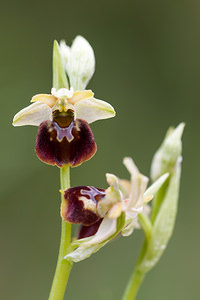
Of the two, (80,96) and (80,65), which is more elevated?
(80,65)

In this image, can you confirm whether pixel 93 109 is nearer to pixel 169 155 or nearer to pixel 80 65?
pixel 80 65

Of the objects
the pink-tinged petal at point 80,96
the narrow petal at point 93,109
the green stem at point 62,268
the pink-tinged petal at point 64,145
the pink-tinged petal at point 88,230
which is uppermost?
the pink-tinged petal at point 80,96

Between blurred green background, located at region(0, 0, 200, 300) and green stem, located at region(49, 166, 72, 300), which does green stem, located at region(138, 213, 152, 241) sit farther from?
blurred green background, located at region(0, 0, 200, 300)

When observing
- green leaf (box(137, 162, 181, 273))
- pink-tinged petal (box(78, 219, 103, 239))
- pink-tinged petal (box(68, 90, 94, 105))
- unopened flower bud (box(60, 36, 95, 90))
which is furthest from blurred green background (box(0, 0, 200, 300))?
pink-tinged petal (box(68, 90, 94, 105))

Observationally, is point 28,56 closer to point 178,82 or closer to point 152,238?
point 178,82

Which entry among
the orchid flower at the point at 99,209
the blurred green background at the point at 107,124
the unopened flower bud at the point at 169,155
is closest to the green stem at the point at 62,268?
the orchid flower at the point at 99,209

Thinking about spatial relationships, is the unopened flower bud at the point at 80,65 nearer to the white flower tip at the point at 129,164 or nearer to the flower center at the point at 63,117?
the flower center at the point at 63,117

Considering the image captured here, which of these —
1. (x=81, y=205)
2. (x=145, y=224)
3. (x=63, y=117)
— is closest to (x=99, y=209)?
(x=81, y=205)
